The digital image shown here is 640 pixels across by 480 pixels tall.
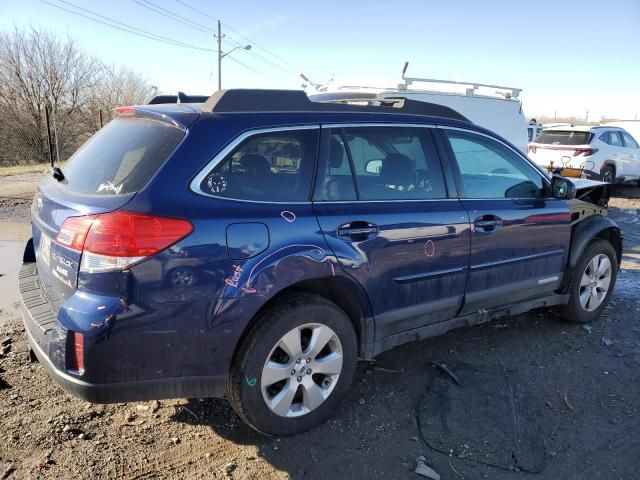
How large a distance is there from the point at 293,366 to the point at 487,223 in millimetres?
1731

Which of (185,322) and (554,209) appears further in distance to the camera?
(554,209)

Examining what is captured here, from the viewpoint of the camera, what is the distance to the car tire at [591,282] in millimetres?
4449

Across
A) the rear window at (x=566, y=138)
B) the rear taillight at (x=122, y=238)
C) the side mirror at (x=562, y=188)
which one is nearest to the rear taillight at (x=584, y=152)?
the rear window at (x=566, y=138)

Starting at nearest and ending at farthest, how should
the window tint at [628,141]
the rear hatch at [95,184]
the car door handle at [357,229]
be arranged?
1. the rear hatch at [95,184]
2. the car door handle at [357,229]
3. the window tint at [628,141]

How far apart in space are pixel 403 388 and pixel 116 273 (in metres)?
2.10

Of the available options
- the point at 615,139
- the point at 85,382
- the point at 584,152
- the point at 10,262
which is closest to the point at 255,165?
the point at 85,382

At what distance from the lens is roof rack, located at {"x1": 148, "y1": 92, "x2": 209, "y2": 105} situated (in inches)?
133

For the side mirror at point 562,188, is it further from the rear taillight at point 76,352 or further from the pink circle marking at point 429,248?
the rear taillight at point 76,352

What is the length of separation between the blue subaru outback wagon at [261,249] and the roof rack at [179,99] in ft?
1.44

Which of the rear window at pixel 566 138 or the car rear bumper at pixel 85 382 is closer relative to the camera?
the car rear bumper at pixel 85 382

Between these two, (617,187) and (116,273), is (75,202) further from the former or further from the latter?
(617,187)

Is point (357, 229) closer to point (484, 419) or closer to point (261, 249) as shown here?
point (261, 249)

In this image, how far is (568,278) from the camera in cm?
438

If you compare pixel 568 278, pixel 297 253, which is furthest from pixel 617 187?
pixel 297 253
